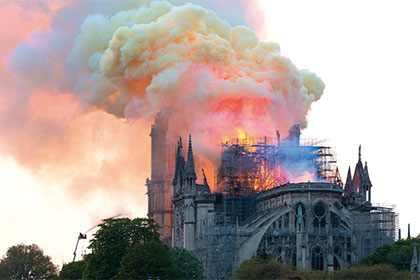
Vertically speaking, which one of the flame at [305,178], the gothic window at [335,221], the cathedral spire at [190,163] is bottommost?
the gothic window at [335,221]

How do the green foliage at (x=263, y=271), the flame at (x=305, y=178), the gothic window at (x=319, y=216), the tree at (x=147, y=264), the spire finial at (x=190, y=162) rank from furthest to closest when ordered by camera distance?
Result: the spire finial at (x=190, y=162) < the flame at (x=305, y=178) < the gothic window at (x=319, y=216) < the tree at (x=147, y=264) < the green foliage at (x=263, y=271)

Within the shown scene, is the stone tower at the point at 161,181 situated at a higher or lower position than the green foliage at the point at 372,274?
higher

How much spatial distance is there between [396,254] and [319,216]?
15478 millimetres

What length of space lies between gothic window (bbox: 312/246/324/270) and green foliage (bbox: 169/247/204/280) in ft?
48.5

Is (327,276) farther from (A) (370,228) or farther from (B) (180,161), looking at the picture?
(B) (180,161)

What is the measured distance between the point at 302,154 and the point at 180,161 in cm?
1484

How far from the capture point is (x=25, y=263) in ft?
588

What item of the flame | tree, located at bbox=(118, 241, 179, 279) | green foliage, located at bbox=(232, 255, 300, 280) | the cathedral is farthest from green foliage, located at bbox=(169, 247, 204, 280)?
the flame

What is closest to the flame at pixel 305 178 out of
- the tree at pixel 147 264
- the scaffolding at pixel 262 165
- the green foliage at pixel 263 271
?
the scaffolding at pixel 262 165

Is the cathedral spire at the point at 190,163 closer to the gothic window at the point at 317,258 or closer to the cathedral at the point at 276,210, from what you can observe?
the cathedral at the point at 276,210

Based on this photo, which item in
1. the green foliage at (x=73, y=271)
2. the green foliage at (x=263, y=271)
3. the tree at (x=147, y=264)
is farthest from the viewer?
the green foliage at (x=73, y=271)

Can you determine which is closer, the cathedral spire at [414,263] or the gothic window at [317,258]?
the cathedral spire at [414,263]

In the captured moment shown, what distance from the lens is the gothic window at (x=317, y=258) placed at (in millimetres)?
151875

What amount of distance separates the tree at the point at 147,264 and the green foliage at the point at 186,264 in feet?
11.0
